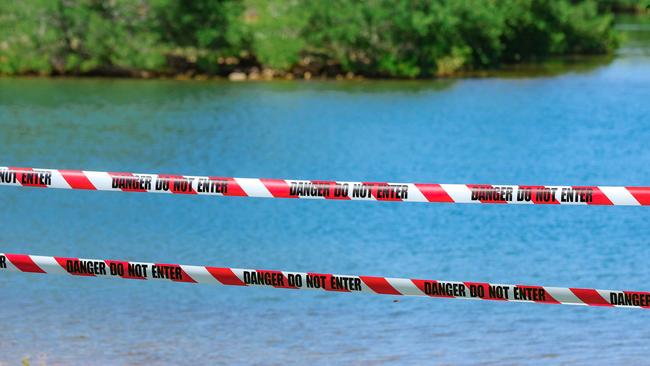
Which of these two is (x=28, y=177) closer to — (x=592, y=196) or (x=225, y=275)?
(x=225, y=275)

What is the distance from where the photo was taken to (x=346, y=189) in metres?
6.45

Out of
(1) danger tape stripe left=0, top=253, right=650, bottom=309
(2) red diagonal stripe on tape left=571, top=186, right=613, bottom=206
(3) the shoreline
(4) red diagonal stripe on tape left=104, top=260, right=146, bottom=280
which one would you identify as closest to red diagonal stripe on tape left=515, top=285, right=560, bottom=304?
(1) danger tape stripe left=0, top=253, right=650, bottom=309

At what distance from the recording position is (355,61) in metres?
44.2

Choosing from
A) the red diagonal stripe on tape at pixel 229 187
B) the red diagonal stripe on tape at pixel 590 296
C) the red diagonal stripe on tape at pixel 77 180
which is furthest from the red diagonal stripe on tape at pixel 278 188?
the red diagonal stripe on tape at pixel 590 296

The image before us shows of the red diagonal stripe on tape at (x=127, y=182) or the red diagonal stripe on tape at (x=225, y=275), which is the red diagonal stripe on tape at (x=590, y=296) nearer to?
the red diagonal stripe on tape at (x=225, y=275)

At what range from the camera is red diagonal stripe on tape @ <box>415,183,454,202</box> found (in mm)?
6359

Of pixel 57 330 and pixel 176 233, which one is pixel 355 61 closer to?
pixel 176 233

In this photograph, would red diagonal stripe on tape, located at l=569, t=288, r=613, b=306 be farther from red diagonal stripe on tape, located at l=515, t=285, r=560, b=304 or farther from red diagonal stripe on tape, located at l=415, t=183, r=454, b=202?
red diagonal stripe on tape, located at l=415, t=183, r=454, b=202

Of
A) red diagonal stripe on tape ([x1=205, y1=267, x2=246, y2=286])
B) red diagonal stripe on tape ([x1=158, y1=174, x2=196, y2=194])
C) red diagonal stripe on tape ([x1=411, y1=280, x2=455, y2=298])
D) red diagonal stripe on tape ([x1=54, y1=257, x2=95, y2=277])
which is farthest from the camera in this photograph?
red diagonal stripe on tape ([x1=54, y1=257, x2=95, y2=277])

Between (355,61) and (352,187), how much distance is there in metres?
38.0

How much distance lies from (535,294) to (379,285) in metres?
0.81

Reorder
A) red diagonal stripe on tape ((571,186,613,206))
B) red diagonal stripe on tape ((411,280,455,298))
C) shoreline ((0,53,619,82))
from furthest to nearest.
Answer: shoreline ((0,53,619,82)) < red diagonal stripe on tape ((411,280,455,298)) < red diagonal stripe on tape ((571,186,613,206))

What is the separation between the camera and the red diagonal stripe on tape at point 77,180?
22.0ft

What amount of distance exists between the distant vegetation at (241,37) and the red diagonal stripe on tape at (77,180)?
120 ft
